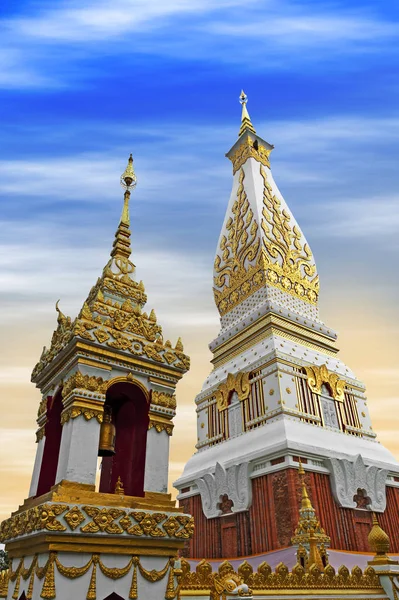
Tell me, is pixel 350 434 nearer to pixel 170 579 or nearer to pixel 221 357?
pixel 221 357

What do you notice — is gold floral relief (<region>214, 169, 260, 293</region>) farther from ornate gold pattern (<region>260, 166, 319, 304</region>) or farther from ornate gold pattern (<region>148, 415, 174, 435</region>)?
ornate gold pattern (<region>148, 415, 174, 435</region>)

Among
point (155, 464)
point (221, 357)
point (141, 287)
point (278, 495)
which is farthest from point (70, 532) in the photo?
point (221, 357)

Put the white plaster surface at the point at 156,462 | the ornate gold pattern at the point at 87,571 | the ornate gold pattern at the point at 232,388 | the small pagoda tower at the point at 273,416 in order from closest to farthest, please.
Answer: the ornate gold pattern at the point at 87,571, the white plaster surface at the point at 156,462, the small pagoda tower at the point at 273,416, the ornate gold pattern at the point at 232,388

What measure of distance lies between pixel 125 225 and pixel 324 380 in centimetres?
1224

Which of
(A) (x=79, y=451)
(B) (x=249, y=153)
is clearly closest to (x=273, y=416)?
(A) (x=79, y=451)

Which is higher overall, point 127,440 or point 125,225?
point 125,225

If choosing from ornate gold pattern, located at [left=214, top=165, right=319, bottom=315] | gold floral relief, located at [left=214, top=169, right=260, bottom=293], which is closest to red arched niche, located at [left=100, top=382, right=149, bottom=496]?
ornate gold pattern, located at [left=214, top=165, right=319, bottom=315]

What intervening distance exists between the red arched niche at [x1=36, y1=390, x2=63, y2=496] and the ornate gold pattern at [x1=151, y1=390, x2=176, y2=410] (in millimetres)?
1573

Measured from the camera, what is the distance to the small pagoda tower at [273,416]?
14.4m

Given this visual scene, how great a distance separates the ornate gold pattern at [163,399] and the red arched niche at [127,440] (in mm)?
165

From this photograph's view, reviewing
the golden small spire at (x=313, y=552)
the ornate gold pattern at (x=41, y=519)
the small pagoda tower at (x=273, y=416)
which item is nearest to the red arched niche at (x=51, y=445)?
the ornate gold pattern at (x=41, y=519)

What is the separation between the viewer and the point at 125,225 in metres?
9.11

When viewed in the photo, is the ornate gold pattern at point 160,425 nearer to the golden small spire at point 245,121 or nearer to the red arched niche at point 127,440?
the red arched niche at point 127,440

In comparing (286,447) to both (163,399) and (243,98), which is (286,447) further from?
(243,98)
